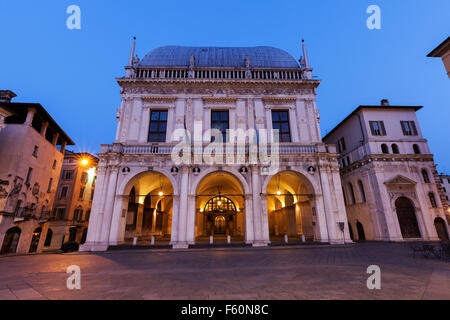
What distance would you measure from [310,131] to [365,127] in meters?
8.24

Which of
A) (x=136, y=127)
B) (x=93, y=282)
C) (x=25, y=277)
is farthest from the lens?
(x=136, y=127)

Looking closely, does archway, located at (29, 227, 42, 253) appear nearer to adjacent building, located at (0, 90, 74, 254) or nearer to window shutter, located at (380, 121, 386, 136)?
adjacent building, located at (0, 90, 74, 254)

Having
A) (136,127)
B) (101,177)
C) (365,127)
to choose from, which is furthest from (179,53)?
(365,127)

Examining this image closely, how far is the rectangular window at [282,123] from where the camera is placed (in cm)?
1988

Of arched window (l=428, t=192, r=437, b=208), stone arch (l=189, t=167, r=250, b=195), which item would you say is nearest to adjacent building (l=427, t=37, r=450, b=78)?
stone arch (l=189, t=167, r=250, b=195)

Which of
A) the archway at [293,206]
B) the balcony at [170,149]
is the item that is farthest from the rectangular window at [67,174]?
the archway at [293,206]

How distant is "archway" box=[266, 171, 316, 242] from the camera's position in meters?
18.2

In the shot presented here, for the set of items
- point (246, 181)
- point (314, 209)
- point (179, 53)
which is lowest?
point (314, 209)

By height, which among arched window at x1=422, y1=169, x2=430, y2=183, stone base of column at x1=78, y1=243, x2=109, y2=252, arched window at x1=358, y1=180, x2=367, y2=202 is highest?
arched window at x1=422, y1=169, x2=430, y2=183

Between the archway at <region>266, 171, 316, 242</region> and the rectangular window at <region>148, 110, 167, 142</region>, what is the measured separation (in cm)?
1137

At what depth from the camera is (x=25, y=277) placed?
686cm

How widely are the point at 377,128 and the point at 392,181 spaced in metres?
6.08
